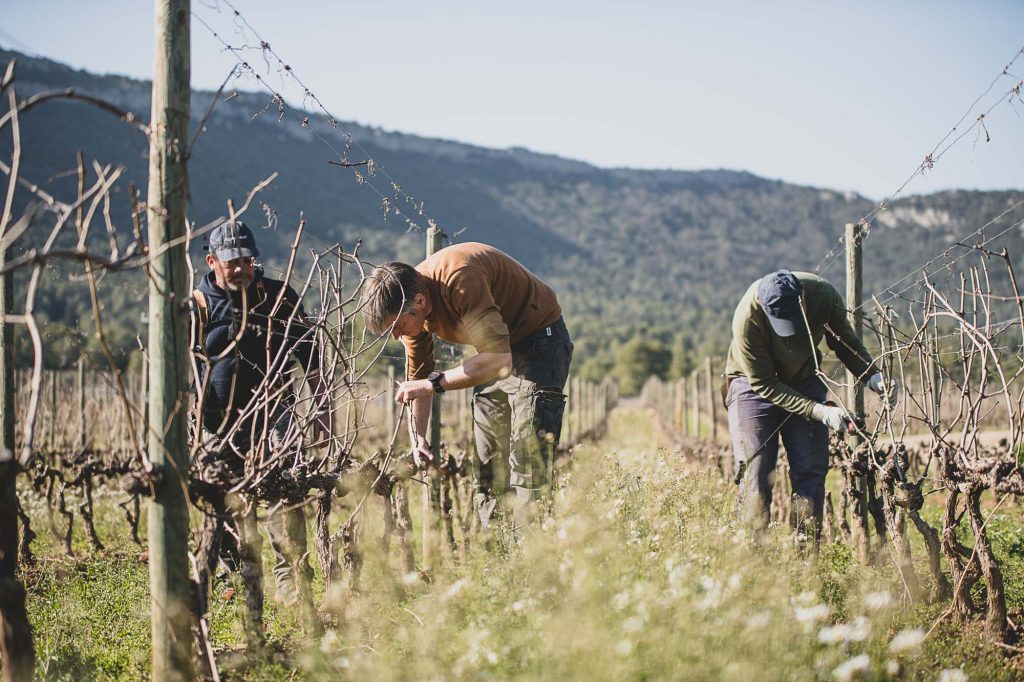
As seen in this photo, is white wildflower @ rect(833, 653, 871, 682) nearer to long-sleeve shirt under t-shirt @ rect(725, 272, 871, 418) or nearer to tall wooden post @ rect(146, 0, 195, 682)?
tall wooden post @ rect(146, 0, 195, 682)

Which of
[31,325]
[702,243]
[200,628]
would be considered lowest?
[200,628]

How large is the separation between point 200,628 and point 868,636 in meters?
2.09

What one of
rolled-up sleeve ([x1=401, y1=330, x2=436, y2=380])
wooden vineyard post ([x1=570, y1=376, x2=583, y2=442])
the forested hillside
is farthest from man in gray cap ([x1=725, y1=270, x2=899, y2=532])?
the forested hillside

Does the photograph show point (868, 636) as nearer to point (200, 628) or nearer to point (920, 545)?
point (200, 628)

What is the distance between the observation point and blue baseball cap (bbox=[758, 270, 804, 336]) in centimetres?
406

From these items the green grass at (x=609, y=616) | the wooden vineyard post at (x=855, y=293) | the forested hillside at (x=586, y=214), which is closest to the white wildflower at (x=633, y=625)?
the green grass at (x=609, y=616)

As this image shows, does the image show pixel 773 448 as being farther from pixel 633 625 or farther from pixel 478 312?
pixel 633 625

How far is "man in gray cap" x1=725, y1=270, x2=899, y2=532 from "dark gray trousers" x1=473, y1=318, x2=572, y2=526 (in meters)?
1.03

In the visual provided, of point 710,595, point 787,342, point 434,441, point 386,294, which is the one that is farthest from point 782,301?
point 434,441

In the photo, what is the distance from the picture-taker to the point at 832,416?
402 cm

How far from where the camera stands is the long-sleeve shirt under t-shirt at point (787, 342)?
429 cm

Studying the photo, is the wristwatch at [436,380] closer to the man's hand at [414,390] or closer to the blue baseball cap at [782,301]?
the man's hand at [414,390]

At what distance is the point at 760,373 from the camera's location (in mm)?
4355

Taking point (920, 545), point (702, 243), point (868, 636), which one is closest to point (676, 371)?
point (920, 545)
